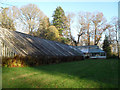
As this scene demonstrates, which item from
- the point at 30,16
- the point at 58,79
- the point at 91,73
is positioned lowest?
the point at 91,73

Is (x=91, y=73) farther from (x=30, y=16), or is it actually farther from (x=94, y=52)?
(x=94, y=52)

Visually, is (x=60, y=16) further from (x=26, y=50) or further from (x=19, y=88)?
(x=19, y=88)

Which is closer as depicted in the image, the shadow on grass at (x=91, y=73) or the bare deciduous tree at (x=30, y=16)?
the shadow on grass at (x=91, y=73)

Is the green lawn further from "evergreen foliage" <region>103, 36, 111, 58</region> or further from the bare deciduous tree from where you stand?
"evergreen foliage" <region>103, 36, 111, 58</region>

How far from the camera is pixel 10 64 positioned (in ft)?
31.0

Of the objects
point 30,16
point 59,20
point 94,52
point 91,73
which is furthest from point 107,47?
point 91,73

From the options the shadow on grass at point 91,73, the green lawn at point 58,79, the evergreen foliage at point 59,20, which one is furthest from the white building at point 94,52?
the green lawn at point 58,79

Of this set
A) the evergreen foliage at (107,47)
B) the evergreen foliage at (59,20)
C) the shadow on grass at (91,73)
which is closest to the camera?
the shadow on grass at (91,73)

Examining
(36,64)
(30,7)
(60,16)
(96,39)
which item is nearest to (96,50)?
(96,39)

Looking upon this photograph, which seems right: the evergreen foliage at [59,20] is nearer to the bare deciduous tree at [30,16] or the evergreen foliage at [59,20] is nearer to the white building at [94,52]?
the white building at [94,52]

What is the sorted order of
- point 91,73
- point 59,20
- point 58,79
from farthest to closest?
1. point 59,20
2. point 91,73
3. point 58,79

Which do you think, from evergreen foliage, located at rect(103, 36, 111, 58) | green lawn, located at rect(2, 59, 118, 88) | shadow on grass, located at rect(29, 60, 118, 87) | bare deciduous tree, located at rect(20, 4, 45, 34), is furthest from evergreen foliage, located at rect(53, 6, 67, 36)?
green lawn, located at rect(2, 59, 118, 88)

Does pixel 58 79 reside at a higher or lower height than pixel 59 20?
lower

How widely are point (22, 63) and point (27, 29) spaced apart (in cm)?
2123
